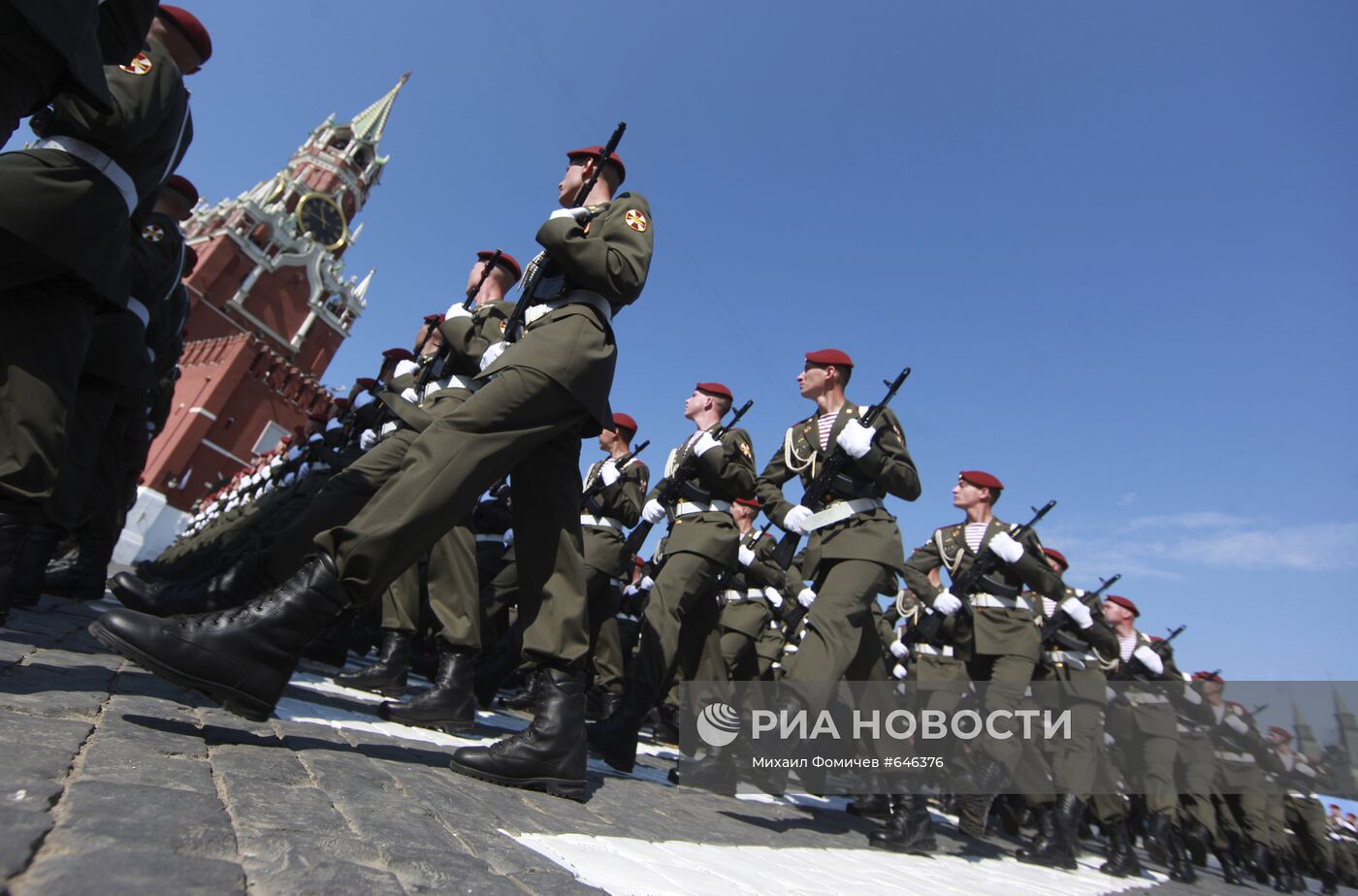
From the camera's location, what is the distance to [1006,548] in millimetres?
6164

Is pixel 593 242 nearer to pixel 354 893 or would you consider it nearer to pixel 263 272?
pixel 354 893

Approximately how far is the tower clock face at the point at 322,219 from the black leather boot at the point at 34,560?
5124 cm

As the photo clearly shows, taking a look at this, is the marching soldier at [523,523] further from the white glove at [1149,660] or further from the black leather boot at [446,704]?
the white glove at [1149,660]

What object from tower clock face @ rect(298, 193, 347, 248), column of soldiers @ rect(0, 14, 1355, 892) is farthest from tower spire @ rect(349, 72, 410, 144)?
column of soldiers @ rect(0, 14, 1355, 892)

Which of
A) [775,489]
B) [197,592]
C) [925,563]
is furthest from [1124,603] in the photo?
[197,592]

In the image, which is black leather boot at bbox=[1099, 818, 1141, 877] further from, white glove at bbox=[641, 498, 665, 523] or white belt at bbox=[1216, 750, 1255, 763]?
white belt at bbox=[1216, 750, 1255, 763]

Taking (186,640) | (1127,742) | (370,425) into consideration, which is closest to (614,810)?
(186,640)

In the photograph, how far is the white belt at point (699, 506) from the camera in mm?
5555

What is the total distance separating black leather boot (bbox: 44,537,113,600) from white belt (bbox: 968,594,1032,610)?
6.48 meters

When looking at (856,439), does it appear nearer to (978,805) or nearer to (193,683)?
(193,683)

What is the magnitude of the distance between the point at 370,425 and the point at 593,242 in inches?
238

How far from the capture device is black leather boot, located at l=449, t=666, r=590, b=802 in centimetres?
246

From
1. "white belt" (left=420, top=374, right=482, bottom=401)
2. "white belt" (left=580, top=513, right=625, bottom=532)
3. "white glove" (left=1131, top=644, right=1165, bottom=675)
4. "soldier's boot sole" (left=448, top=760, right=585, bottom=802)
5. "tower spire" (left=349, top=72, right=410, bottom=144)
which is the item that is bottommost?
"soldier's boot sole" (left=448, top=760, right=585, bottom=802)

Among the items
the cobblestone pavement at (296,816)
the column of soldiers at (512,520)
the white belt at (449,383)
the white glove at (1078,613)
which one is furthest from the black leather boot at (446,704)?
the white glove at (1078,613)
